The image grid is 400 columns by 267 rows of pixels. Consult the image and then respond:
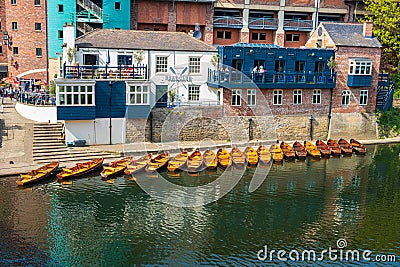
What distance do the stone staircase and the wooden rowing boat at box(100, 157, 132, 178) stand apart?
242 cm

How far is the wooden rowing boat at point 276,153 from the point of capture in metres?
37.1

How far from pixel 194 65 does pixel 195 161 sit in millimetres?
10468

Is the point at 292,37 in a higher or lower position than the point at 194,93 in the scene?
higher

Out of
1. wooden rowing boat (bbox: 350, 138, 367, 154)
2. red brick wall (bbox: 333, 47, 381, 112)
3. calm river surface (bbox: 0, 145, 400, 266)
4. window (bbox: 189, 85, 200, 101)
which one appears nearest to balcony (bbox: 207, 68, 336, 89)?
red brick wall (bbox: 333, 47, 381, 112)

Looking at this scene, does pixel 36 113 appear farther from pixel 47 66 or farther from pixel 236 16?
pixel 236 16

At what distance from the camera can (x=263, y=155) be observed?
37062 mm

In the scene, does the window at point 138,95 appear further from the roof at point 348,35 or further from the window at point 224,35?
the window at point 224,35

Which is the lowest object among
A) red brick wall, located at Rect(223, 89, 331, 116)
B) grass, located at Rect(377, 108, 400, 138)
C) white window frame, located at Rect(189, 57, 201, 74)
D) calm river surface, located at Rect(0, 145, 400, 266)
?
calm river surface, located at Rect(0, 145, 400, 266)

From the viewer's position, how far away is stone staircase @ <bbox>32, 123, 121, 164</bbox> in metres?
34.5

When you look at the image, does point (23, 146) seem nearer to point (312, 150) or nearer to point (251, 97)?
point (251, 97)

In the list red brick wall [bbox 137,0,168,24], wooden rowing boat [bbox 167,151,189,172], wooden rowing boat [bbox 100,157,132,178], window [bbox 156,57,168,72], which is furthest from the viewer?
red brick wall [bbox 137,0,168,24]

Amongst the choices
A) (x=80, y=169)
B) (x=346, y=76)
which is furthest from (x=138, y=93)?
(x=346, y=76)

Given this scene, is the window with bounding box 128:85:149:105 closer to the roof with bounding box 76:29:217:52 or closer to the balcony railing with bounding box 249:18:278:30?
the roof with bounding box 76:29:217:52

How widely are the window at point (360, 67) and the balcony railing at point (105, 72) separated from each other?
19.0 m
